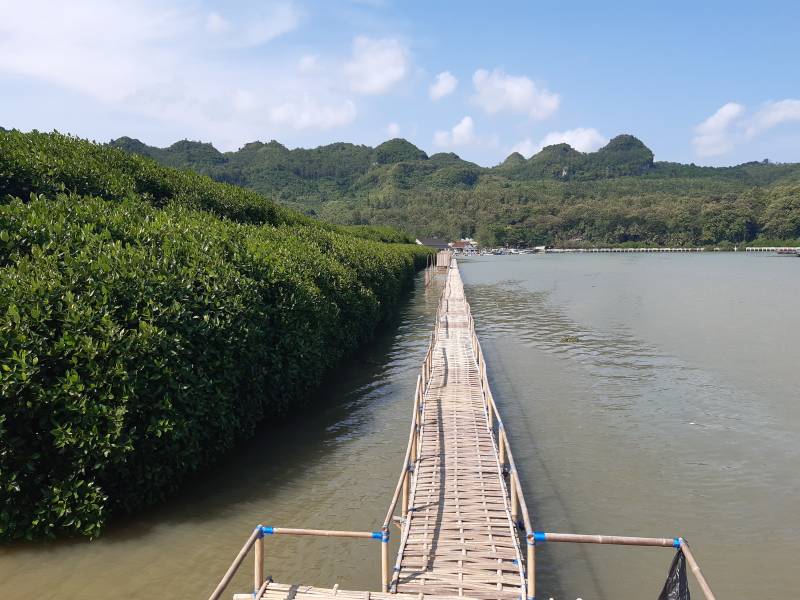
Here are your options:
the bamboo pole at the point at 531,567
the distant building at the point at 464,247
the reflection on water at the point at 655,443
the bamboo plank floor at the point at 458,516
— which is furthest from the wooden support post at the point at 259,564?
the distant building at the point at 464,247

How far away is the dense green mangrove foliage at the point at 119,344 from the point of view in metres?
8.46

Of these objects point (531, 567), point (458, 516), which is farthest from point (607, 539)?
point (458, 516)

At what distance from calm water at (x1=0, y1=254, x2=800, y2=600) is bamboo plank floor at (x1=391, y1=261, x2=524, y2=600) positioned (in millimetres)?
1303

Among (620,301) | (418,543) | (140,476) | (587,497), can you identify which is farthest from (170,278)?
(620,301)

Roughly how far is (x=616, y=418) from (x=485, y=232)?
17573 cm

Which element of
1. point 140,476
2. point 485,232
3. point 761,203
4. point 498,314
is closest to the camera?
point 140,476

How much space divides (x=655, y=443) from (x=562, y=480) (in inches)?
151

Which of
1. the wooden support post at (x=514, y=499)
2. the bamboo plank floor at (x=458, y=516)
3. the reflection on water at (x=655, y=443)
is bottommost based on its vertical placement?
the reflection on water at (x=655, y=443)

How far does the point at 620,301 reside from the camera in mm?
46312

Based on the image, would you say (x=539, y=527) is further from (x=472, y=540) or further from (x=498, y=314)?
(x=498, y=314)

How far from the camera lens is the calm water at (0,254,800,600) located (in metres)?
8.61

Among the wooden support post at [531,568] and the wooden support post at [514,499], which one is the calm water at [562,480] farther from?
the wooden support post at [531,568]

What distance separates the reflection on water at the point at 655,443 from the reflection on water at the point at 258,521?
341 cm

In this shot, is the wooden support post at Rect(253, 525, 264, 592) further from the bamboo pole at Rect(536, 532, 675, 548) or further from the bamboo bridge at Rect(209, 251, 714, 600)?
the bamboo pole at Rect(536, 532, 675, 548)
